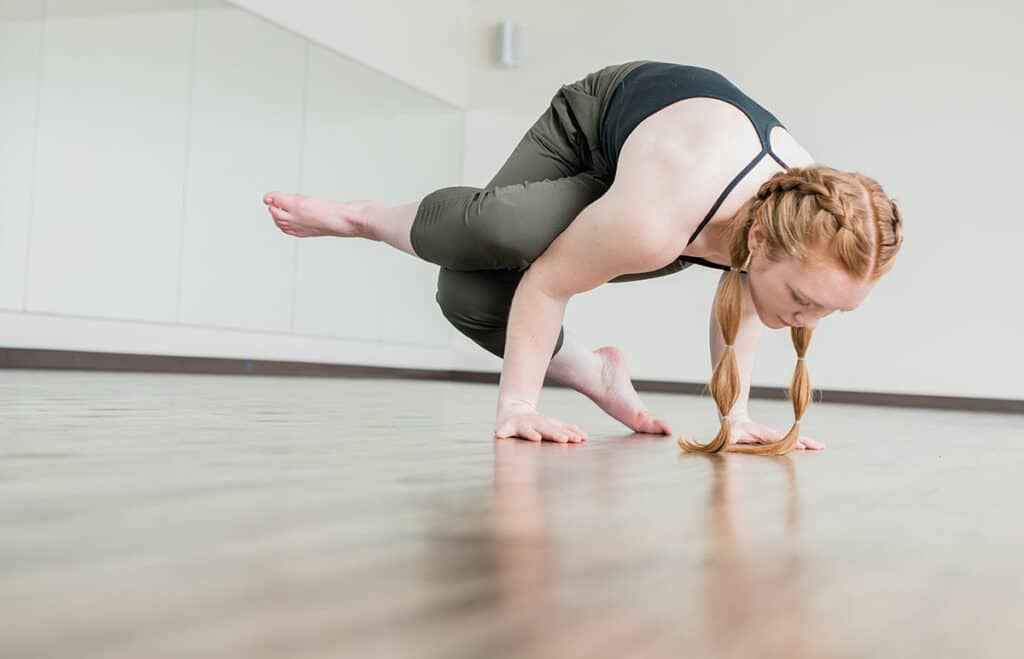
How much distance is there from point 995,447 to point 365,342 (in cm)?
395

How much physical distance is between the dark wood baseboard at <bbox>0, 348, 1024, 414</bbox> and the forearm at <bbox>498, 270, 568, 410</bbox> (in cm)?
254

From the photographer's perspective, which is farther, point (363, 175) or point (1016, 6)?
point (363, 175)

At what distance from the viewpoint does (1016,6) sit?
17.5 ft

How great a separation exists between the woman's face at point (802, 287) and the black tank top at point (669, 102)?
12 cm

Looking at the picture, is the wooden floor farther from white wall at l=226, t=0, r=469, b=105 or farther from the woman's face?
white wall at l=226, t=0, r=469, b=105

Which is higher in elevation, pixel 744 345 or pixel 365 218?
pixel 365 218

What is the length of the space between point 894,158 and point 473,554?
540cm

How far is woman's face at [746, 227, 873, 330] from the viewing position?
1.49 metres

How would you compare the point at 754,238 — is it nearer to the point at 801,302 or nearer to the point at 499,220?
the point at 801,302

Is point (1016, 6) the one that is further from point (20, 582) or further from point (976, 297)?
point (20, 582)

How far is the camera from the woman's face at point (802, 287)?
149cm

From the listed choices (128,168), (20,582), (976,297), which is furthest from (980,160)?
(20,582)

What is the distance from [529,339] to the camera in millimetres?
1731

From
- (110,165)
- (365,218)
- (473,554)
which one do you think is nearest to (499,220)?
(365,218)
